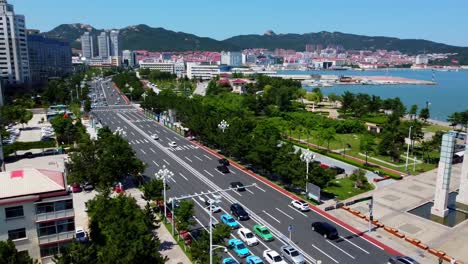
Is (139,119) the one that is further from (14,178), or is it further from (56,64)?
(56,64)

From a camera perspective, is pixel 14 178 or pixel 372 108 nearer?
pixel 14 178

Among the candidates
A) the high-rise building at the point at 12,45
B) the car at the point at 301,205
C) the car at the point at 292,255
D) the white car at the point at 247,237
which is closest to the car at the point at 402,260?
the car at the point at 292,255

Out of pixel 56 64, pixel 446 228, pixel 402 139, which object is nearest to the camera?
pixel 446 228

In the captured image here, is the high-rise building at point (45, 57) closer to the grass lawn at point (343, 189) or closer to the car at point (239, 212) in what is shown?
the car at point (239, 212)

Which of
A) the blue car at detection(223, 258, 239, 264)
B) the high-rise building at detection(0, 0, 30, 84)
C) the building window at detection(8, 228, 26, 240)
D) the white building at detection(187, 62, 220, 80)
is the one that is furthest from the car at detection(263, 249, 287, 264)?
the white building at detection(187, 62, 220, 80)

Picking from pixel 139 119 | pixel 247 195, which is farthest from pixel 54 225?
pixel 139 119
